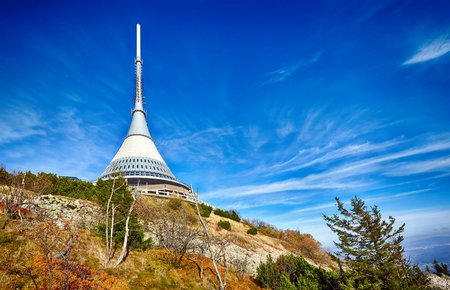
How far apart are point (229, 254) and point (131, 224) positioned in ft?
33.6

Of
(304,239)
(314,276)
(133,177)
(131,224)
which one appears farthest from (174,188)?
(314,276)

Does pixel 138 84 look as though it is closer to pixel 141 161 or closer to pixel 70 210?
pixel 141 161

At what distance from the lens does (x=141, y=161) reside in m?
54.9

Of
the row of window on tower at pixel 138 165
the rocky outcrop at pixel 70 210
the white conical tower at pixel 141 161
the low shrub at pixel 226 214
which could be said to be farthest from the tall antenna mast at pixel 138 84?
the rocky outcrop at pixel 70 210

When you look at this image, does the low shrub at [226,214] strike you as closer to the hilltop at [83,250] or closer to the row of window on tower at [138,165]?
the hilltop at [83,250]

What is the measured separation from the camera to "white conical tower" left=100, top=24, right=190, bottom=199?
49.4 meters

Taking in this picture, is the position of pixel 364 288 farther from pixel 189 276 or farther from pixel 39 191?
pixel 39 191

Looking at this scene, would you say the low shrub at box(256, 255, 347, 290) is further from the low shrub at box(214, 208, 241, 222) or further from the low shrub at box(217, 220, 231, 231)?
the low shrub at box(214, 208, 241, 222)

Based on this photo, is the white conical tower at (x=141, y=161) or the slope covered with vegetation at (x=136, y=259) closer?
the slope covered with vegetation at (x=136, y=259)

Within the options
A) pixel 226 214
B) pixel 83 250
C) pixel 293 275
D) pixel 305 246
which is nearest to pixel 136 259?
pixel 83 250

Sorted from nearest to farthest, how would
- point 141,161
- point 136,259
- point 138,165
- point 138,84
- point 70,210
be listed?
point 136,259 → point 70,210 → point 138,165 → point 141,161 → point 138,84

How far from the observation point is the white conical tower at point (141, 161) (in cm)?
4941

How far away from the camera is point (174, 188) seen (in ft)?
170

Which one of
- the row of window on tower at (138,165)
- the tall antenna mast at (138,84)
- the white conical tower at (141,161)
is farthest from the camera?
the tall antenna mast at (138,84)
